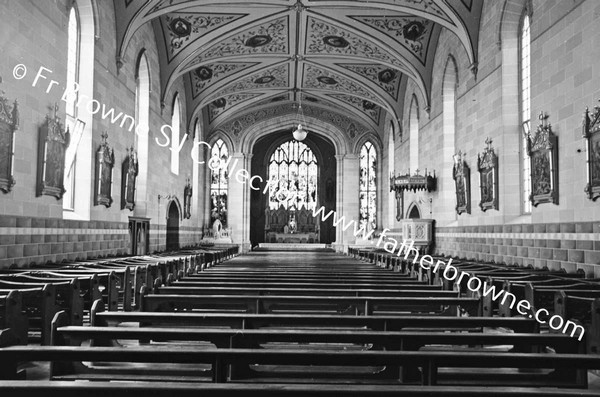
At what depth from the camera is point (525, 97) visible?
1224 centimetres

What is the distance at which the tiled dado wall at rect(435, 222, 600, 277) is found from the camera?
8.70 metres

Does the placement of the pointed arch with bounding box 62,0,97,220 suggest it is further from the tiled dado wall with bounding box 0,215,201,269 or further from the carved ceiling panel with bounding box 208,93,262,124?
the carved ceiling panel with bounding box 208,93,262,124

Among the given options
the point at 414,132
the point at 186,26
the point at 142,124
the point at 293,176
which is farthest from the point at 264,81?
the point at 293,176

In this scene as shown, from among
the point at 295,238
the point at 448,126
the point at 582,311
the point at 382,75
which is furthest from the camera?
the point at 295,238

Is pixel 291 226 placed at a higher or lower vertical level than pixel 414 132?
lower

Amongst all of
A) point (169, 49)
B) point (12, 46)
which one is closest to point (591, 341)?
point (12, 46)

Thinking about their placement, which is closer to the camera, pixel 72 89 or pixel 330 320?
pixel 330 320

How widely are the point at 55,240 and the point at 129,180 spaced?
4613 mm

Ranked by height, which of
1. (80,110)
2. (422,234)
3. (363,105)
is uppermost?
(363,105)

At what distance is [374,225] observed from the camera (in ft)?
93.4

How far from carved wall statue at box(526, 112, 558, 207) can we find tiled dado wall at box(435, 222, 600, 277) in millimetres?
553

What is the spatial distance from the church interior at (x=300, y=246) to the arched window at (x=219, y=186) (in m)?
1.29

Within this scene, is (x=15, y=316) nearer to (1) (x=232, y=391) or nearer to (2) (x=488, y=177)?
(1) (x=232, y=391)

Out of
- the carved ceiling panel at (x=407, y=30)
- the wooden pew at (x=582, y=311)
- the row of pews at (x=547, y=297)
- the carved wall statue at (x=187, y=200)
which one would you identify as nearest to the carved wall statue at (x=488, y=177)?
the row of pews at (x=547, y=297)
